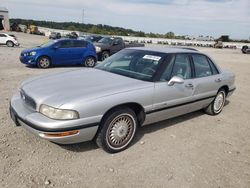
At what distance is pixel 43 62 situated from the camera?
11.4 metres

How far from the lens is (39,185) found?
9.53 ft

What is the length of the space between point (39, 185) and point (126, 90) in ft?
5.56

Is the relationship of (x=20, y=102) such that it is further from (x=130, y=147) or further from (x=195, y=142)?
(x=195, y=142)

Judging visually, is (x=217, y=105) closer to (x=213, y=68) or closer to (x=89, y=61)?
(x=213, y=68)

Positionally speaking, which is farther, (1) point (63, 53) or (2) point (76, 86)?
(1) point (63, 53)

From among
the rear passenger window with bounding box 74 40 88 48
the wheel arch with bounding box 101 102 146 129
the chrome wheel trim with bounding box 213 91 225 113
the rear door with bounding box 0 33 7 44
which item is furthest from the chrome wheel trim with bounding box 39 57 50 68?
the rear door with bounding box 0 33 7 44

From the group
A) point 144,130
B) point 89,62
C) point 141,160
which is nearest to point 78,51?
point 89,62

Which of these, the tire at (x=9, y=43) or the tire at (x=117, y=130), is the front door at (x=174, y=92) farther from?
the tire at (x=9, y=43)

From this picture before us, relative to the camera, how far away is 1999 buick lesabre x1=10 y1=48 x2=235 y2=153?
318 centimetres

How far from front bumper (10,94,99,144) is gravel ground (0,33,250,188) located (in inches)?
15.7

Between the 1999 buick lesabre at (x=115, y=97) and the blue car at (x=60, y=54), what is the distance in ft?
24.0

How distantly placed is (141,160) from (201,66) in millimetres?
2543

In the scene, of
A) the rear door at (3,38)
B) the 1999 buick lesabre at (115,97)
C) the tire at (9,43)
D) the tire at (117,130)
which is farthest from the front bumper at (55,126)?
the rear door at (3,38)

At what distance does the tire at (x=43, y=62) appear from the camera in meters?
11.2
